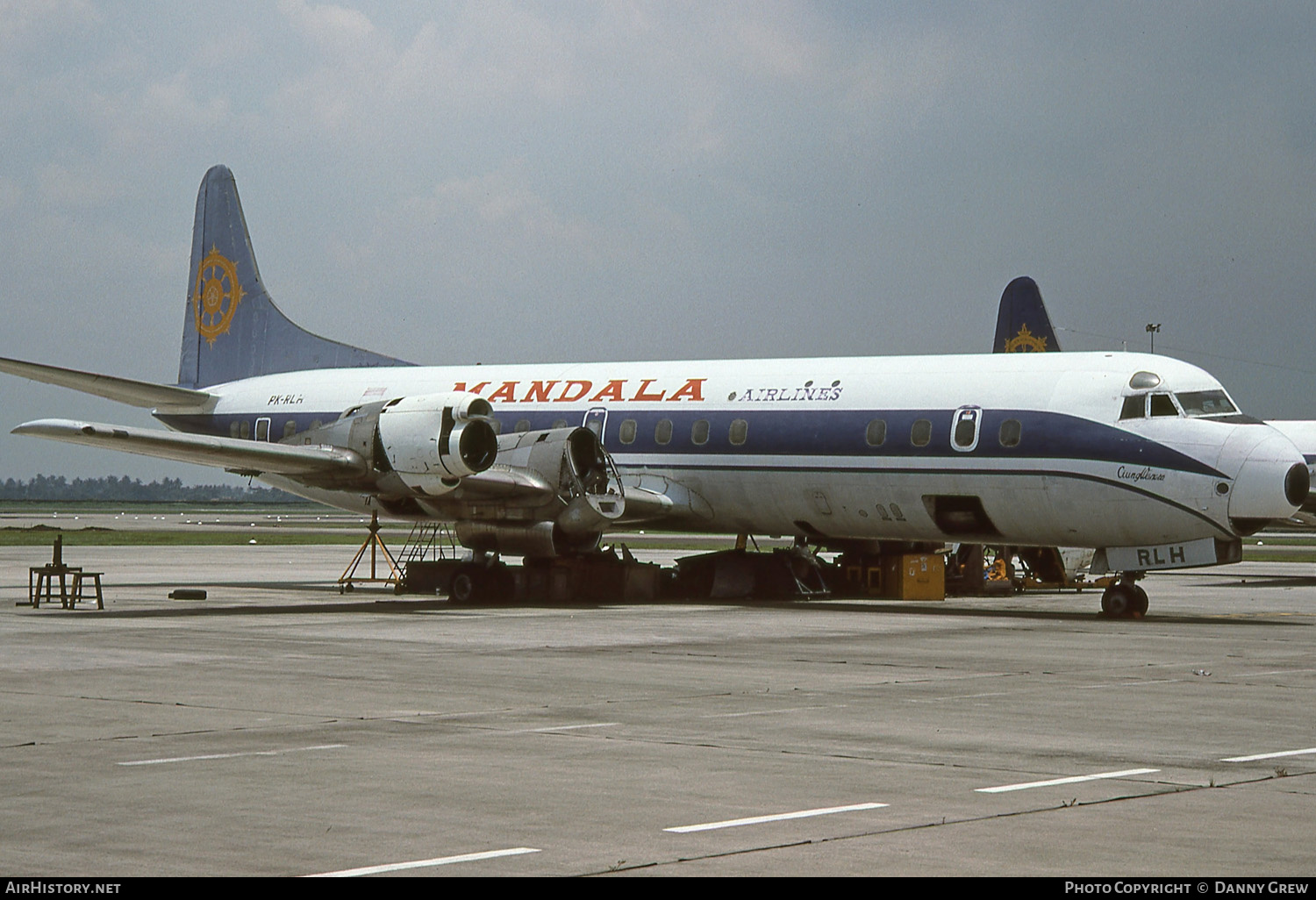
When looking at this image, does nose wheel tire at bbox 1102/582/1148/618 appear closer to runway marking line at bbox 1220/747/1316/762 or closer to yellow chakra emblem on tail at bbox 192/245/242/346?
runway marking line at bbox 1220/747/1316/762

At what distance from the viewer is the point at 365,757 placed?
10.4m

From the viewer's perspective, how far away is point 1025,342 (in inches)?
2018

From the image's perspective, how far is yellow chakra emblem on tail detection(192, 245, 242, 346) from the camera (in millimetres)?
35719

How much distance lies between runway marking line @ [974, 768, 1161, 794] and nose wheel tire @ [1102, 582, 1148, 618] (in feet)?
49.0

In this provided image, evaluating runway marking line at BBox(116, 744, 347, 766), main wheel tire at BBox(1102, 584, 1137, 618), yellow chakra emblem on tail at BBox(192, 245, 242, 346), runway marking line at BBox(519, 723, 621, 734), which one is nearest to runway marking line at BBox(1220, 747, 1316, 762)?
runway marking line at BBox(519, 723, 621, 734)

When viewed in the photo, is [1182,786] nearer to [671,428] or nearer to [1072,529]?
[1072,529]

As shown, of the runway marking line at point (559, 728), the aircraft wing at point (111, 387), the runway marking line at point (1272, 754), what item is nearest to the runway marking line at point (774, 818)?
the runway marking line at point (1272, 754)

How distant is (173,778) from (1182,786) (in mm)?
5899

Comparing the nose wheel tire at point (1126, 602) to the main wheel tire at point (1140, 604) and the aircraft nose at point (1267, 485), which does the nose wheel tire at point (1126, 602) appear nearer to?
the main wheel tire at point (1140, 604)

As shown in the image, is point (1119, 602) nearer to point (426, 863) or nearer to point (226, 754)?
point (226, 754)

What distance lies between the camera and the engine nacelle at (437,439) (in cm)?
2511

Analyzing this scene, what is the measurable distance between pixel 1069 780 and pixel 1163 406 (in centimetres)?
1490

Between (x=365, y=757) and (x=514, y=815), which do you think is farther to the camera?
(x=365, y=757)
